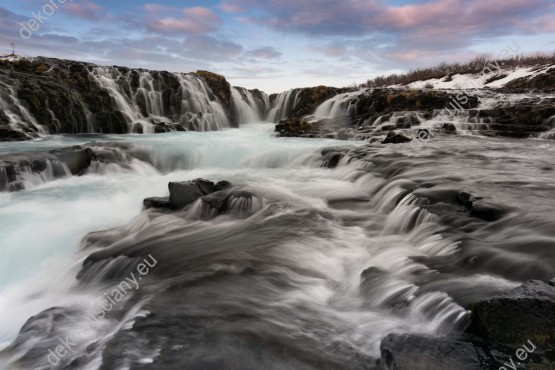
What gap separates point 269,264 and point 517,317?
3453mm

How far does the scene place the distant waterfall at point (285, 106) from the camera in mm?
33156

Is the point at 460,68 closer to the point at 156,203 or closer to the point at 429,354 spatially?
the point at 156,203

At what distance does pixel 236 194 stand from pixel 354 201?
2.88 m

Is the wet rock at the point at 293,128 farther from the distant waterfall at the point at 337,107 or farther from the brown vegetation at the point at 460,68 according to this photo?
the brown vegetation at the point at 460,68

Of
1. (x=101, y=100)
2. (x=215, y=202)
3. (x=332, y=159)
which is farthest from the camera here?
(x=101, y=100)

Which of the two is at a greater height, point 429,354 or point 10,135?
point 10,135

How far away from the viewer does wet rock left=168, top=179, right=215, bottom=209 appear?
8.65m

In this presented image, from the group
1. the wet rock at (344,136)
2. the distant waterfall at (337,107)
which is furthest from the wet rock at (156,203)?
the distant waterfall at (337,107)

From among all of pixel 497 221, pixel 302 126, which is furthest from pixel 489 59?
pixel 497 221

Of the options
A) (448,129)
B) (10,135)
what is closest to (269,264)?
(10,135)

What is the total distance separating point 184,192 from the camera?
878 cm

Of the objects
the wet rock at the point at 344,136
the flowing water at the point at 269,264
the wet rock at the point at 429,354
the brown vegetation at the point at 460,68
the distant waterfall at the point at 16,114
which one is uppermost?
the brown vegetation at the point at 460,68

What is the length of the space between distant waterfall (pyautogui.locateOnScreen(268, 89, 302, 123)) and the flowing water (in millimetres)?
22564

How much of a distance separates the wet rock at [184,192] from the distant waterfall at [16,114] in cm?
1220
